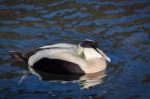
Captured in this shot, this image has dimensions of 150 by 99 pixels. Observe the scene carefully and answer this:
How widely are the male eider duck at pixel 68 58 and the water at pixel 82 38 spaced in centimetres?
16

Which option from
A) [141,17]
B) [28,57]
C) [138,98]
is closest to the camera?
[138,98]

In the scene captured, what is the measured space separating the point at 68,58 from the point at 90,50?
1.83 feet

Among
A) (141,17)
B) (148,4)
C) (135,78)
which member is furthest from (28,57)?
(148,4)

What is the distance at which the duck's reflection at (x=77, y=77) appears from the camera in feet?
29.5

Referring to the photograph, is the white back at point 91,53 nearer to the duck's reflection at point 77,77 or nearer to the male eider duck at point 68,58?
the male eider duck at point 68,58

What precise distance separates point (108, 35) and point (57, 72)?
205 centimetres

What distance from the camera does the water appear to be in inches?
336

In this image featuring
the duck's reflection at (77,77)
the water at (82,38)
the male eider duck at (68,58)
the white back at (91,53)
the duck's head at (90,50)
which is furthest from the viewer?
the white back at (91,53)

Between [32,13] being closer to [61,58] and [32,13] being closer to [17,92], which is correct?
[61,58]

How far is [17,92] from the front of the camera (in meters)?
8.48

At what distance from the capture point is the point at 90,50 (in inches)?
377

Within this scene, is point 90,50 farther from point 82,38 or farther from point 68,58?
point 82,38

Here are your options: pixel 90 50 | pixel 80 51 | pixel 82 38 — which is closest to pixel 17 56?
pixel 80 51

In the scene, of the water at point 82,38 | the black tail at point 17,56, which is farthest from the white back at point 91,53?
the black tail at point 17,56
